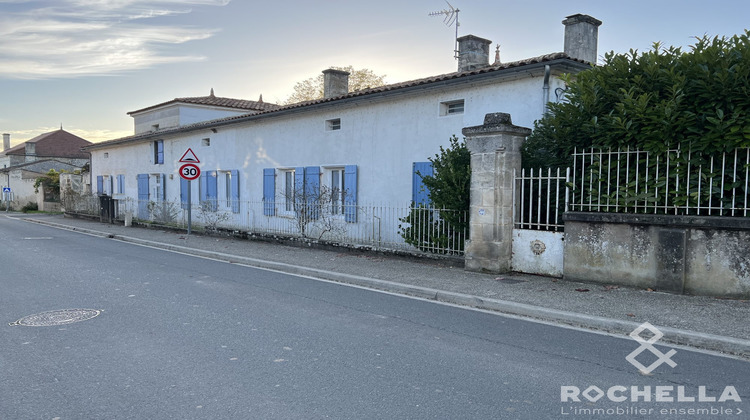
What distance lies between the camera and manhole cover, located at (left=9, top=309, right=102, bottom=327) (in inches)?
234

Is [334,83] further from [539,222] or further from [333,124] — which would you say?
[539,222]

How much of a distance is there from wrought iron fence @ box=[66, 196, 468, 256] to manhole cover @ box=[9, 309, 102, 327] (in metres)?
6.38

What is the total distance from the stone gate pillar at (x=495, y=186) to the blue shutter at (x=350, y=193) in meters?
5.58

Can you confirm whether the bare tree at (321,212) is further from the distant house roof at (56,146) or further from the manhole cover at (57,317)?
the distant house roof at (56,146)

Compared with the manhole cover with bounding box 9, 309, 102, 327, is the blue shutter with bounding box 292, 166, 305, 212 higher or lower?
higher

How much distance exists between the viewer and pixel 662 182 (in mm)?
7633

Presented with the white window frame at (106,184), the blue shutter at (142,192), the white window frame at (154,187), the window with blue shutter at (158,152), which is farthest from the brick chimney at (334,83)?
the white window frame at (106,184)

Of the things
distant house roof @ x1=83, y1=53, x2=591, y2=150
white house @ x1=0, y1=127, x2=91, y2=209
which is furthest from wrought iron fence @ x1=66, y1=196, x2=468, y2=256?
white house @ x1=0, y1=127, x2=91, y2=209

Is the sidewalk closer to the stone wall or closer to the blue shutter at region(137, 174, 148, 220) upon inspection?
the stone wall

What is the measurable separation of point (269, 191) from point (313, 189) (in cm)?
266

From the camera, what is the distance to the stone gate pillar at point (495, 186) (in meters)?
9.13

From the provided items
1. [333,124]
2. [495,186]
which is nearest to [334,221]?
[333,124]

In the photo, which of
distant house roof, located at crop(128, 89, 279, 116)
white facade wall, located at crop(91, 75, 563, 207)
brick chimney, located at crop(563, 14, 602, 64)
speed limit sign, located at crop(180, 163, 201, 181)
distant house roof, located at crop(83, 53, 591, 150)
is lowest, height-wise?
speed limit sign, located at crop(180, 163, 201, 181)

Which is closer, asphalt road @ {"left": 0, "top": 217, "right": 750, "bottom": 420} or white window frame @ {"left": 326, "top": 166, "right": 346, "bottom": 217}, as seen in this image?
asphalt road @ {"left": 0, "top": 217, "right": 750, "bottom": 420}
